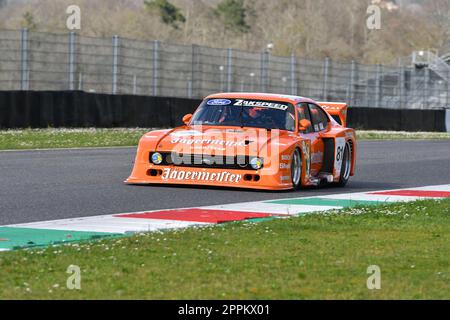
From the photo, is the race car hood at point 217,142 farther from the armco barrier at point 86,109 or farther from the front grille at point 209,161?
the armco barrier at point 86,109

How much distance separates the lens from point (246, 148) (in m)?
14.3

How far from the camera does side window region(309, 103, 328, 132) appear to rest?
52.7 feet

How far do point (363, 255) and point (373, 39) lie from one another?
414 feet

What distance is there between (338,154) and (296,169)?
134 cm

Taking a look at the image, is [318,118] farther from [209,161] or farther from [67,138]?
[67,138]

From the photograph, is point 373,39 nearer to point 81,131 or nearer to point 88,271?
point 81,131

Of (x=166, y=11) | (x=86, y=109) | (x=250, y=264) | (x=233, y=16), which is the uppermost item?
(x=233, y=16)

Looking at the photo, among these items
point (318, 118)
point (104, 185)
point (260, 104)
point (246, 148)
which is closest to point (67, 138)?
point (318, 118)

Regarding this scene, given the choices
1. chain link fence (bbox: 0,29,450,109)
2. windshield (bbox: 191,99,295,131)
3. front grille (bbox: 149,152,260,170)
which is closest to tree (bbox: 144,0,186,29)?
chain link fence (bbox: 0,29,450,109)

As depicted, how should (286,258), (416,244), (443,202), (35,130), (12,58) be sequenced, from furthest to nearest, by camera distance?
(12,58) < (35,130) < (443,202) < (416,244) < (286,258)

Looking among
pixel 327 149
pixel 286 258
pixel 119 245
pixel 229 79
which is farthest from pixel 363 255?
pixel 229 79

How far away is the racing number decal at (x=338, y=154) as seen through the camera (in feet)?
52.3

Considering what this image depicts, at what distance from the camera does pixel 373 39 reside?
13350 cm

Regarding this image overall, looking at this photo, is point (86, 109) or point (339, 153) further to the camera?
point (86, 109)
